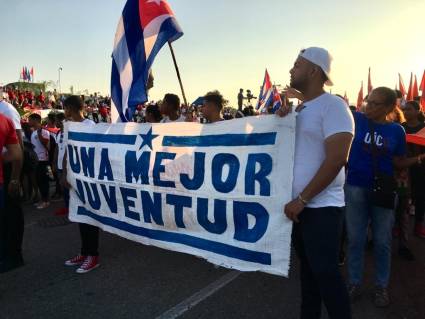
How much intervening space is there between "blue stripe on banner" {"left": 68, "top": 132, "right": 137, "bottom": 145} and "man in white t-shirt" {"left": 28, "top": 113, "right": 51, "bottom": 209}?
12.7ft

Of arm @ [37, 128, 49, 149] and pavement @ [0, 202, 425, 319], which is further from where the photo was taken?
arm @ [37, 128, 49, 149]

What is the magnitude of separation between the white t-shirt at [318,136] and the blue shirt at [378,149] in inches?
40.9

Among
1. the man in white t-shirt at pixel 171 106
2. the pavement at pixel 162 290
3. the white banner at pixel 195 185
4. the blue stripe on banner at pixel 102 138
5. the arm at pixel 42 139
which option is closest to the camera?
the white banner at pixel 195 185

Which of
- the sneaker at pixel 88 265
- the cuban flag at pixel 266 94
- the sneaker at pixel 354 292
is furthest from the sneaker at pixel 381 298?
the cuban flag at pixel 266 94

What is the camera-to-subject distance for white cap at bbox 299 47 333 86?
2.31m

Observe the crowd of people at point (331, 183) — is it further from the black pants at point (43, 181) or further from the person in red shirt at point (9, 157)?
the black pants at point (43, 181)

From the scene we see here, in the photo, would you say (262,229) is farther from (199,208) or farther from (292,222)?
(199,208)

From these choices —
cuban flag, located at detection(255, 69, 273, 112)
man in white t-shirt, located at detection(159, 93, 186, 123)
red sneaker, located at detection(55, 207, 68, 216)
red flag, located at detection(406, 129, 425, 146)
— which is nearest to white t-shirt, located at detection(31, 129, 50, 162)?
red sneaker, located at detection(55, 207, 68, 216)

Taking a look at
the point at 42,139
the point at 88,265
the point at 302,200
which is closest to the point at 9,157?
the point at 88,265

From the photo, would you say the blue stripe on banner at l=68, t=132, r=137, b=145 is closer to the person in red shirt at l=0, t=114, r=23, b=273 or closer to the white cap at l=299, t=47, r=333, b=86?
the person in red shirt at l=0, t=114, r=23, b=273

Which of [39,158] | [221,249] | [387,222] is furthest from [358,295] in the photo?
[39,158]

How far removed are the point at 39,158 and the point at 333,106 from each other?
280 inches

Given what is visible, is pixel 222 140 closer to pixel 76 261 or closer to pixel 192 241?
pixel 192 241

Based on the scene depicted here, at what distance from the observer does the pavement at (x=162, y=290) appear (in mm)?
3250
